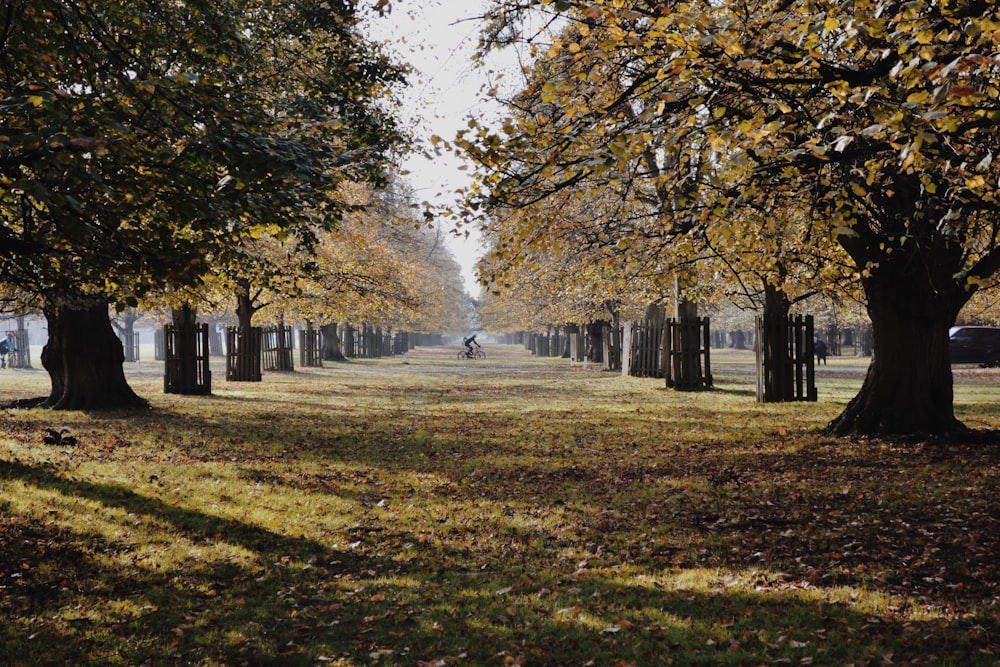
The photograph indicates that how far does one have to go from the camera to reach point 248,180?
24.3 feet

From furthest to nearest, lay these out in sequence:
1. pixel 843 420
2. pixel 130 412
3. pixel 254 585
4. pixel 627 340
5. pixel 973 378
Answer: pixel 627 340 < pixel 973 378 < pixel 130 412 < pixel 843 420 < pixel 254 585

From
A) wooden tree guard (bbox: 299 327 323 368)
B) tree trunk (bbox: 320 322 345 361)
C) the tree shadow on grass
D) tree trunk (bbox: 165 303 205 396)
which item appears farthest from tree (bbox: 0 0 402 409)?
tree trunk (bbox: 320 322 345 361)

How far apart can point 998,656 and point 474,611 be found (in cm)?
333

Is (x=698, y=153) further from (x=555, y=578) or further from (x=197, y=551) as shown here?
(x=197, y=551)

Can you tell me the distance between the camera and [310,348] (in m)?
41.7

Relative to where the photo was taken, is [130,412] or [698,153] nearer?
[698,153]

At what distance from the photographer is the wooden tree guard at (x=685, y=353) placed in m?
23.4

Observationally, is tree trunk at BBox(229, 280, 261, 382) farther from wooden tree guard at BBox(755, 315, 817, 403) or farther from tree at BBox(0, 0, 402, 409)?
wooden tree guard at BBox(755, 315, 817, 403)

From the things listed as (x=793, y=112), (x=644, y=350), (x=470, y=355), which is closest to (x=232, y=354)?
(x=644, y=350)

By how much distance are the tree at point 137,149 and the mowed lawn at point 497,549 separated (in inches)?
99.5

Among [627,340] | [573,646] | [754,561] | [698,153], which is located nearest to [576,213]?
[627,340]

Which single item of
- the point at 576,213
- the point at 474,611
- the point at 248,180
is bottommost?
the point at 474,611

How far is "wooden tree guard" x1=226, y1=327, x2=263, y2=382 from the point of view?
28.8 meters

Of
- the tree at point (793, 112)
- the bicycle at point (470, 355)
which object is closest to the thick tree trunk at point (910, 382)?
the tree at point (793, 112)
